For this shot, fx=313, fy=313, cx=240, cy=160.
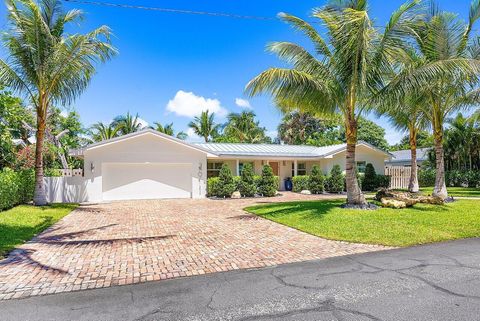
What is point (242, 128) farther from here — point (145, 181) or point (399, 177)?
point (145, 181)

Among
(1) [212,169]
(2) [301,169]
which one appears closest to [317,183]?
(2) [301,169]

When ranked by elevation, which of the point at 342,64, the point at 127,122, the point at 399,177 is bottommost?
the point at 399,177

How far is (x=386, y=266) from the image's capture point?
573cm

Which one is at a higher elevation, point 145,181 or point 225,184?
point 145,181

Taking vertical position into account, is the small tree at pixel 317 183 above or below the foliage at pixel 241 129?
below

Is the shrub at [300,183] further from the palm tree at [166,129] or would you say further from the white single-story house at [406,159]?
the palm tree at [166,129]

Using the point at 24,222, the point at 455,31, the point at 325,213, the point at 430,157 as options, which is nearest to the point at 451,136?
the point at 430,157

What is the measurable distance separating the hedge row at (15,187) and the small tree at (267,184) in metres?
12.5

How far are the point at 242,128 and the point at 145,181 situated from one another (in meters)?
22.7

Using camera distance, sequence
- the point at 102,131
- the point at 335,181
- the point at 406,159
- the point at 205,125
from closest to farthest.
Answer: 1. the point at 335,181
2. the point at 102,131
3. the point at 406,159
4. the point at 205,125

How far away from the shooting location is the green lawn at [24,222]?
25.1ft

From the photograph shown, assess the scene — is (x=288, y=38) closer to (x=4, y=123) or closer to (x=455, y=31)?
(x=455, y=31)

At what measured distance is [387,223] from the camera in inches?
376

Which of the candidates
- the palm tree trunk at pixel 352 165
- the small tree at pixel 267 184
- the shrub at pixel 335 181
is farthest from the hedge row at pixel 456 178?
the palm tree trunk at pixel 352 165
